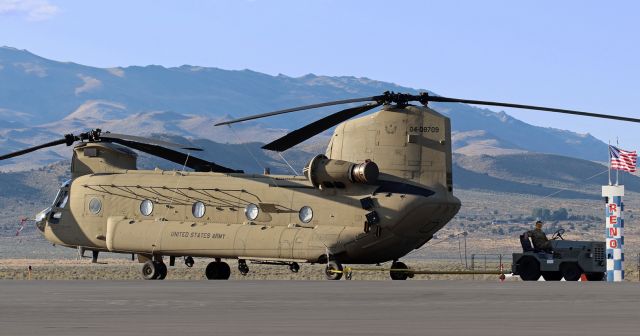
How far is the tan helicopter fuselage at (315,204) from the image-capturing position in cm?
3981

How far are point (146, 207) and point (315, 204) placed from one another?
629cm

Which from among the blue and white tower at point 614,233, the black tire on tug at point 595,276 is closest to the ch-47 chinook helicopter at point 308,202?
the black tire on tug at point 595,276

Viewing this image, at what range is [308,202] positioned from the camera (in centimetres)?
4062

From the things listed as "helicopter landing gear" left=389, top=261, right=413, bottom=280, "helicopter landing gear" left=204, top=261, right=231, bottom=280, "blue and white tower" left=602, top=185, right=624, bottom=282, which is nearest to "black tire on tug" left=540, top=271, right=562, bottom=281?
"blue and white tower" left=602, top=185, right=624, bottom=282

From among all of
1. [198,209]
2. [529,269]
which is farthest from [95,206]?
[529,269]

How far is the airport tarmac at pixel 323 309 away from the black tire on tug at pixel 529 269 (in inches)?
344

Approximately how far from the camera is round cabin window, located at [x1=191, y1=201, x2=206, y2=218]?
42438 millimetres

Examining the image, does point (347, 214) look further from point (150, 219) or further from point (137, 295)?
point (137, 295)

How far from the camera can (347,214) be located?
131 ft

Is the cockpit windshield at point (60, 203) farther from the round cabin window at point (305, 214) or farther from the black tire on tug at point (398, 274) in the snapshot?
the black tire on tug at point (398, 274)

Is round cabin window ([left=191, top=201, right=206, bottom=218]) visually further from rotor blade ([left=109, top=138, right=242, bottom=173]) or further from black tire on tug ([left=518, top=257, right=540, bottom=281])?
black tire on tug ([left=518, top=257, right=540, bottom=281])

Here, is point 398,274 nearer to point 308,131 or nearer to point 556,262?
point 556,262

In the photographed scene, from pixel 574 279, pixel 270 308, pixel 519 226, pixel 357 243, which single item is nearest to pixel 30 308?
pixel 270 308

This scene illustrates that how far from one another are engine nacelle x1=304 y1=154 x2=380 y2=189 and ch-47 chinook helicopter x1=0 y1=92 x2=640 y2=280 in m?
0.03
